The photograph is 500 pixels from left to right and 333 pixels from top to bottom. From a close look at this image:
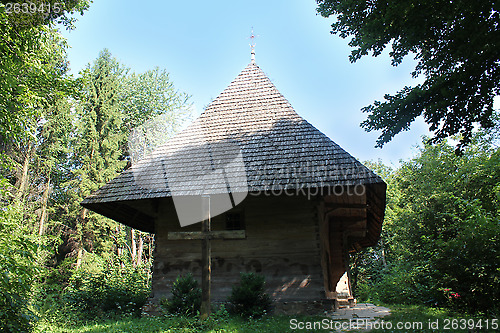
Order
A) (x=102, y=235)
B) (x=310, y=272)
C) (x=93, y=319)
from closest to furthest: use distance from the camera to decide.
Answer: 1. (x=310, y=272)
2. (x=93, y=319)
3. (x=102, y=235)

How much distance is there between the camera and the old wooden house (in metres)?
8.75

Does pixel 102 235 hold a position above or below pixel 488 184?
below

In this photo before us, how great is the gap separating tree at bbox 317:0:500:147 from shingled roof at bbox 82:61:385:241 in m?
2.35

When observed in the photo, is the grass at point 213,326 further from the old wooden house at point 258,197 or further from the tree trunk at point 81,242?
the tree trunk at point 81,242

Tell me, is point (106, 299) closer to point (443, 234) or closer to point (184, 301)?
point (184, 301)

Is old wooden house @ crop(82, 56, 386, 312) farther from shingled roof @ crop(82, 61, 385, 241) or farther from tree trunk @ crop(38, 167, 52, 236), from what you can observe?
tree trunk @ crop(38, 167, 52, 236)

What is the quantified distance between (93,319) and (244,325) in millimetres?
4935

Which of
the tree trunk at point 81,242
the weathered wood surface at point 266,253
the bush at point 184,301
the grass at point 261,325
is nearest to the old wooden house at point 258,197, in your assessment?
the weathered wood surface at point 266,253

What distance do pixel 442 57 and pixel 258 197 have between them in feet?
17.7

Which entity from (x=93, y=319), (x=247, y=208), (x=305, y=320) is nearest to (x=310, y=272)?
(x=305, y=320)

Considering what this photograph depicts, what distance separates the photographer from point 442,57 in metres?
5.81

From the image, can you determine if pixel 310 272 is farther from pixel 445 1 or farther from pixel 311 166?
pixel 445 1

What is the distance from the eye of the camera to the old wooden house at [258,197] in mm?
8750

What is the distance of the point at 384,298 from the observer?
19.0 meters
